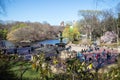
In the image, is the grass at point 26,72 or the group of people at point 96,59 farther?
the group of people at point 96,59

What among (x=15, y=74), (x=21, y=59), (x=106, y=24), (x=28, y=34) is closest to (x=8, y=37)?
(x=28, y=34)

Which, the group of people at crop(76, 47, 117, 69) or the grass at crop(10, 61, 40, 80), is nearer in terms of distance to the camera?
the grass at crop(10, 61, 40, 80)

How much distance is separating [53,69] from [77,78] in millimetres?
4570

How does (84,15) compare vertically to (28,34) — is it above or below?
above

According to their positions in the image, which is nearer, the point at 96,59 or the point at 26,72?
the point at 26,72

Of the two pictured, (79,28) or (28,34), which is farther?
(28,34)

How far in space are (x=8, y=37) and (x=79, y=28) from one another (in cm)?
2902

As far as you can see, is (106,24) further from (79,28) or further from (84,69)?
(84,69)

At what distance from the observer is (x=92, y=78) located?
13875 millimetres

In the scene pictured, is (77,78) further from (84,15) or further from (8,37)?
(8,37)

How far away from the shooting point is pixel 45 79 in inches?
620

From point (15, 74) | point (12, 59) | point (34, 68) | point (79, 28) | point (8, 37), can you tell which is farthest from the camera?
point (8, 37)

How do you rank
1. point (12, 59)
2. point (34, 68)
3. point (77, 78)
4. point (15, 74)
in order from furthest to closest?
point (12, 59) < point (34, 68) < point (15, 74) < point (77, 78)

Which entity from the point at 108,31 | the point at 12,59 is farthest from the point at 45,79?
the point at 108,31
